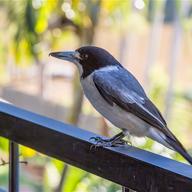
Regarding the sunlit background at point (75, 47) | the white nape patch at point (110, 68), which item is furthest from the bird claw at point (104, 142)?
the sunlit background at point (75, 47)

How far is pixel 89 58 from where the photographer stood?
1223mm

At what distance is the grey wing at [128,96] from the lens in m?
1.11

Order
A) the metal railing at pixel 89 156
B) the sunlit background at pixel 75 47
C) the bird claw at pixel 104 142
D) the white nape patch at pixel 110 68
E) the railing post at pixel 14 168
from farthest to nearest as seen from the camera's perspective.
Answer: the sunlit background at pixel 75 47 < the white nape patch at pixel 110 68 < the railing post at pixel 14 168 < the bird claw at pixel 104 142 < the metal railing at pixel 89 156

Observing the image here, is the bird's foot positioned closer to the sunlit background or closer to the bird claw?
the bird claw

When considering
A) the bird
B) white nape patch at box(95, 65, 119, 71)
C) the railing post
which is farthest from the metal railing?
white nape patch at box(95, 65, 119, 71)

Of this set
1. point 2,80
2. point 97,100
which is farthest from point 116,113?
point 2,80

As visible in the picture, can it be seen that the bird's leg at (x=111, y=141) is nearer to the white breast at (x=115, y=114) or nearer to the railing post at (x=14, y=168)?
the white breast at (x=115, y=114)

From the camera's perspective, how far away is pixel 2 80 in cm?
1052

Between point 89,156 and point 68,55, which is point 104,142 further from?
point 68,55

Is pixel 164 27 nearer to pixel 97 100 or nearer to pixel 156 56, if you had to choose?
pixel 156 56

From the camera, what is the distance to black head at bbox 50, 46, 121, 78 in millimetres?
1201

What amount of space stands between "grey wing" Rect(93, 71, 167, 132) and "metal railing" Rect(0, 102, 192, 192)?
0.52ft

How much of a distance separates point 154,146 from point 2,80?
8423 mm

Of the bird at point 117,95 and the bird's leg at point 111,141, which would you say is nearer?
the bird's leg at point 111,141
